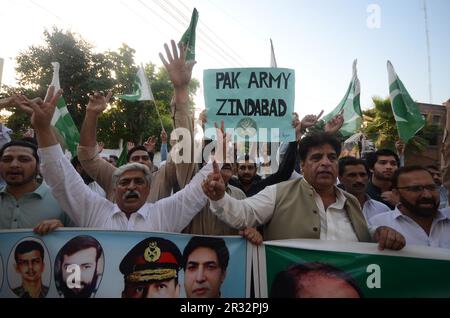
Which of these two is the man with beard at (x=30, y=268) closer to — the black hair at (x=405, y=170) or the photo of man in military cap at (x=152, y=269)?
the photo of man in military cap at (x=152, y=269)

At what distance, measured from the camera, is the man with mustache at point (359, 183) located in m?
3.95

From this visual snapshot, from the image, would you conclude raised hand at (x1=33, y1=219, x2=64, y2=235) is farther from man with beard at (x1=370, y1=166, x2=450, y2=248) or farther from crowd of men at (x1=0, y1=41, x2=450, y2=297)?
man with beard at (x1=370, y1=166, x2=450, y2=248)

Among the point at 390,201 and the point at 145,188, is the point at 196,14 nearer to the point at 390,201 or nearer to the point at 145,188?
the point at 145,188

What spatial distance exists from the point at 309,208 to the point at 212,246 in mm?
774

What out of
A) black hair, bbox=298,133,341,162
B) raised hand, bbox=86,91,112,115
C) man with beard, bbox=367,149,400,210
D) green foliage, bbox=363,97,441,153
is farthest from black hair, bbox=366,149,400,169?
green foliage, bbox=363,97,441,153

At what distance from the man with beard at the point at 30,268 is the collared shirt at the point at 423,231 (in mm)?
2695

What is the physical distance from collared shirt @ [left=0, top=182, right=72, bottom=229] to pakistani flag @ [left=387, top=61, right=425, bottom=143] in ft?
14.4

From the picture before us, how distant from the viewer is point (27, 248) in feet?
9.49

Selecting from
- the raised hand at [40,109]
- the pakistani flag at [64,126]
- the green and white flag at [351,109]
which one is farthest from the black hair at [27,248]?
the green and white flag at [351,109]

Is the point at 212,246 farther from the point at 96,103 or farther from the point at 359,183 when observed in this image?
the point at 359,183

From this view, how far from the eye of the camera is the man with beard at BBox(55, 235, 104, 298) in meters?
2.75

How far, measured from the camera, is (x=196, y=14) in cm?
521
